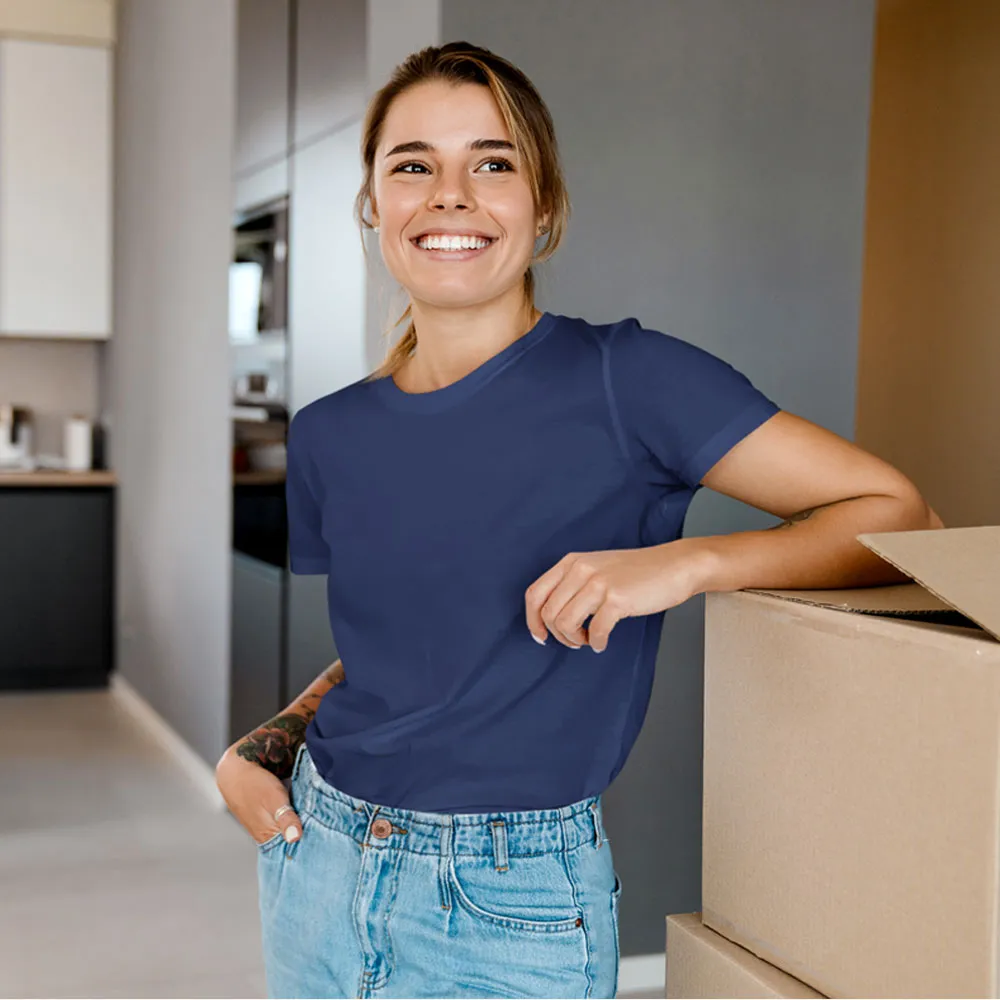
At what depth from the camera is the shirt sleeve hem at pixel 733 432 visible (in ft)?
3.41

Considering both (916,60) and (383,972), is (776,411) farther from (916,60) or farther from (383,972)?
(916,60)

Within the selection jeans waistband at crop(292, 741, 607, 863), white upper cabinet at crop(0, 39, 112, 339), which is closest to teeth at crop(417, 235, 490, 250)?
jeans waistband at crop(292, 741, 607, 863)

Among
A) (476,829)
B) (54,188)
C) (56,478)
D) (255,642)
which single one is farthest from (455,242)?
(54,188)

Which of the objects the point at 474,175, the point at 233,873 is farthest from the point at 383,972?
the point at 233,873

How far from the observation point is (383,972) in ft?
3.49

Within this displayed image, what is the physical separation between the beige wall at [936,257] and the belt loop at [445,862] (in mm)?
2815

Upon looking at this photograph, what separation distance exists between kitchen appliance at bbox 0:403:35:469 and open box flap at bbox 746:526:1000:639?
5055 millimetres

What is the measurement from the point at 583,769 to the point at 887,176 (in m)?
3.42

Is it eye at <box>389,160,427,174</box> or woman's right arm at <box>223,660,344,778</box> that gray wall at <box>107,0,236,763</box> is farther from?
eye at <box>389,160,427,174</box>

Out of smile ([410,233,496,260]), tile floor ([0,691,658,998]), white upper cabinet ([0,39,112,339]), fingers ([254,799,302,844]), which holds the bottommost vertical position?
tile floor ([0,691,658,998])

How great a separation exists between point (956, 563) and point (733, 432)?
22cm

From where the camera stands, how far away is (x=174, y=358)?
4449 mm

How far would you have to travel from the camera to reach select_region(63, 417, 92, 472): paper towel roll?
18.3 feet

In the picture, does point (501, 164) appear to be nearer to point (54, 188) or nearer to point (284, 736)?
point (284, 736)
